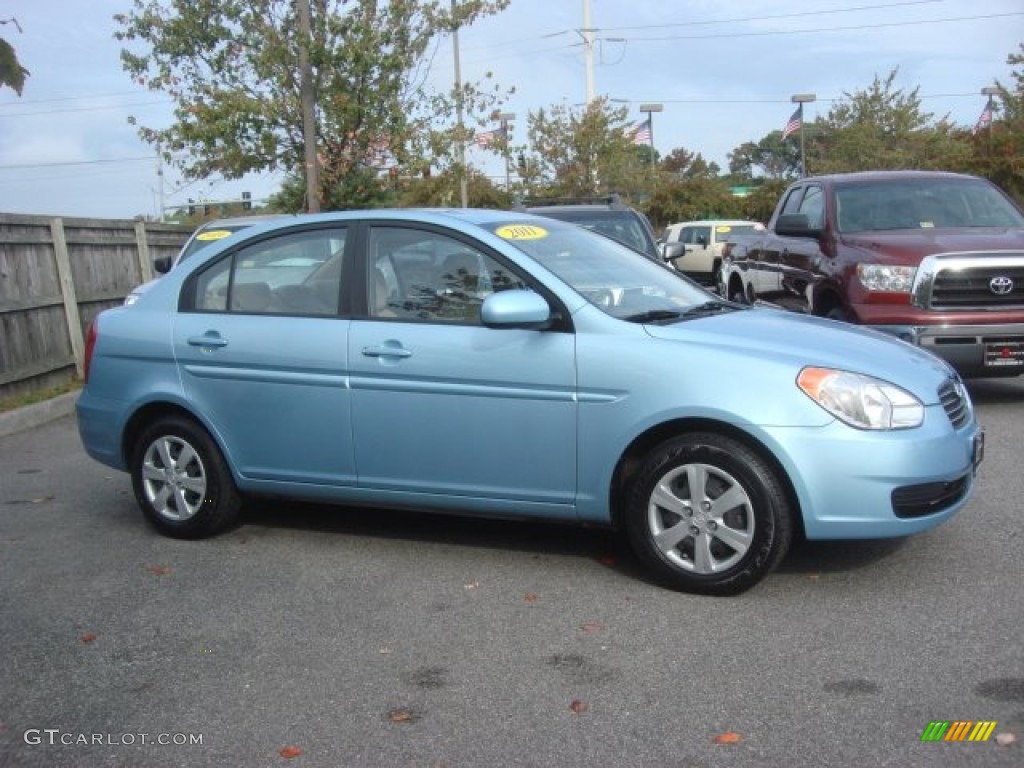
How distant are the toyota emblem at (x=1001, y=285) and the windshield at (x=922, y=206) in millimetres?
942

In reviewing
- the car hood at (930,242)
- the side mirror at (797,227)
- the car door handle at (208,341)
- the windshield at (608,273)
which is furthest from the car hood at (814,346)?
the side mirror at (797,227)

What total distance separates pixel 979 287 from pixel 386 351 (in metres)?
5.33

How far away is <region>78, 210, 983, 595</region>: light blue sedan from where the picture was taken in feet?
14.3

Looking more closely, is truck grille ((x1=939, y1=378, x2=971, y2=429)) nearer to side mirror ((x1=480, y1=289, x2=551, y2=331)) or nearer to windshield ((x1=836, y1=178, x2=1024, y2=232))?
side mirror ((x1=480, y1=289, x2=551, y2=331))

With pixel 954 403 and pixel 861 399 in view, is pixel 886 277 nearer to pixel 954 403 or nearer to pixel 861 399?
pixel 954 403

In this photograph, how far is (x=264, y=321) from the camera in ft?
17.8

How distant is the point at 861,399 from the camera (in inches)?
170

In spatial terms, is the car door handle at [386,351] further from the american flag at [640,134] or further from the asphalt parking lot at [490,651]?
the american flag at [640,134]

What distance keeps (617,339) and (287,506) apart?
2.70 meters

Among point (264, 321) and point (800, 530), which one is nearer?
point (800, 530)

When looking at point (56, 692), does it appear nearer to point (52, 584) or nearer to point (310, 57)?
point (52, 584)

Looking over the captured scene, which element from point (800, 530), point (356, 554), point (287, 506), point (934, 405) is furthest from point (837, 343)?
point (287, 506)

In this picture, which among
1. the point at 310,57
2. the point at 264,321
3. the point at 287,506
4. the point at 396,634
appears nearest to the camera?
the point at 396,634

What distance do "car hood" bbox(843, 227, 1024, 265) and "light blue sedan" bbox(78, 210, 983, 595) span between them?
129 inches
